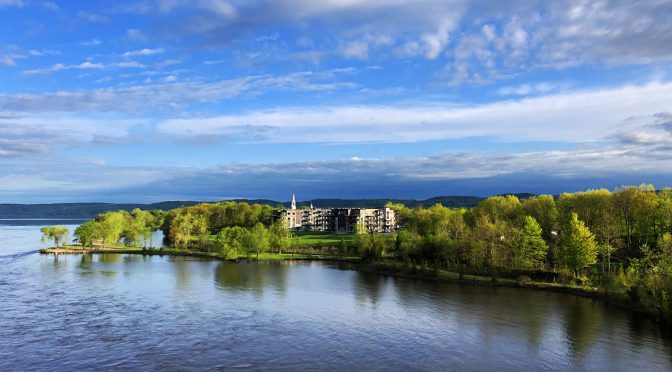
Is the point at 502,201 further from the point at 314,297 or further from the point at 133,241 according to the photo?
the point at 133,241

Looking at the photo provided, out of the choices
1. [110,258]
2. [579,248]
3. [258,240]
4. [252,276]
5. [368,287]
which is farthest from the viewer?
[258,240]

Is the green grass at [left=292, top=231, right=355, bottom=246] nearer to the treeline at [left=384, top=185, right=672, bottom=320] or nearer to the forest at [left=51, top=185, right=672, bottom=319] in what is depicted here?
the forest at [left=51, top=185, right=672, bottom=319]

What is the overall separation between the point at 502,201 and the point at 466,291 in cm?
5003

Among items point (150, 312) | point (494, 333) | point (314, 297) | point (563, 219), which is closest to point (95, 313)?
point (150, 312)

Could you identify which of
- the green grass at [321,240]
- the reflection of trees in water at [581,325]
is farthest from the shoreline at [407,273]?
the green grass at [321,240]

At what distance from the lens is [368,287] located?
6550cm

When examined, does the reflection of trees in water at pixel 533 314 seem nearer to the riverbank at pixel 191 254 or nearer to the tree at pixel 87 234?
the riverbank at pixel 191 254

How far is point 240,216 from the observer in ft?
559

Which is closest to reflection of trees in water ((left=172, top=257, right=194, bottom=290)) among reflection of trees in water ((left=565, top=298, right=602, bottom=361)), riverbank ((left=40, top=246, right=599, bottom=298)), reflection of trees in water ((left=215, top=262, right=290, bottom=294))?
reflection of trees in water ((left=215, top=262, right=290, bottom=294))

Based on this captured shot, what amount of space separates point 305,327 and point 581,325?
25201mm

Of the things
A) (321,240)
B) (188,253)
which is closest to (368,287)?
(188,253)

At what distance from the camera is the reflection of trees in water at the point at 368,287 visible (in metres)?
55.8

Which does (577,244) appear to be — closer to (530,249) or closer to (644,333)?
(530,249)

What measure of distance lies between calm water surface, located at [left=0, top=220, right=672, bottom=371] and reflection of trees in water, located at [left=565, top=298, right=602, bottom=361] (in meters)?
0.11
